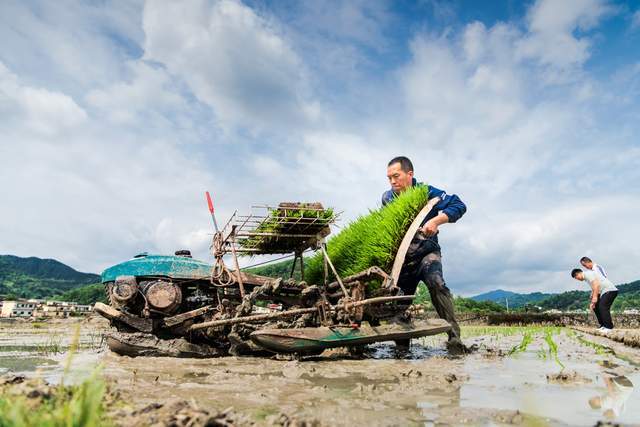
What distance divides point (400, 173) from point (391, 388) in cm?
388

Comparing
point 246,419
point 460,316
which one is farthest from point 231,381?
point 460,316

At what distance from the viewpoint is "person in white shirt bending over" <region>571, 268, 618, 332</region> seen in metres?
9.64

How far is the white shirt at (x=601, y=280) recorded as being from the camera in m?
9.61

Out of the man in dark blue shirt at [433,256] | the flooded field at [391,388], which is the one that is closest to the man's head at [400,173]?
the man in dark blue shirt at [433,256]

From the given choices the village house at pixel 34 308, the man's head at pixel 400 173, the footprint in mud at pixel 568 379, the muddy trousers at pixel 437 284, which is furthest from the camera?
the village house at pixel 34 308

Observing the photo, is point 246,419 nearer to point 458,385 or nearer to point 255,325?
point 458,385

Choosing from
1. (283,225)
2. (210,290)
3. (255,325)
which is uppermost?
(283,225)

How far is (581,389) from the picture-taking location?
293 cm

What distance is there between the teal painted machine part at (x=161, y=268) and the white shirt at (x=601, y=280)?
8.72 meters

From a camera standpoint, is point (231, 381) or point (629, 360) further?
point (629, 360)

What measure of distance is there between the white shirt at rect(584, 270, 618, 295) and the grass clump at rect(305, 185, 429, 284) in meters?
6.54

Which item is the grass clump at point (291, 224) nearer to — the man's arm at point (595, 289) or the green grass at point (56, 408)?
the green grass at point (56, 408)

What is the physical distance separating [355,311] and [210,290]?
2227 mm

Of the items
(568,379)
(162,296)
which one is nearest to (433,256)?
(568,379)
